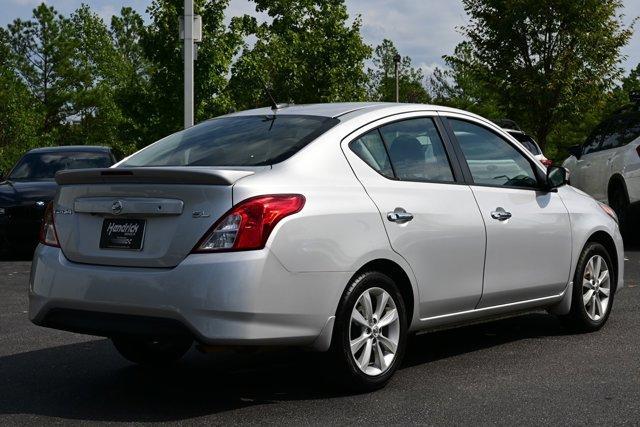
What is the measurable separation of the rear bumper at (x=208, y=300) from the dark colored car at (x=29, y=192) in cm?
896

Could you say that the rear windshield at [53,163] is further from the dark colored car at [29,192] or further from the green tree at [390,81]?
the green tree at [390,81]

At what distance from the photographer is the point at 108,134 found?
2921 inches

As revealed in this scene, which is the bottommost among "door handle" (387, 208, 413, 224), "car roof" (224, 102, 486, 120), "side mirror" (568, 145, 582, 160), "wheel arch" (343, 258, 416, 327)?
"wheel arch" (343, 258, 416, 327)

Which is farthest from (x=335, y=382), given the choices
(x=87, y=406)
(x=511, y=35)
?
(x=511, y=35)

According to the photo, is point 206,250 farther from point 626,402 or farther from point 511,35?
point 511,35

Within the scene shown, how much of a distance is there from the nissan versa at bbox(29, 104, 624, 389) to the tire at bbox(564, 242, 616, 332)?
433 mm

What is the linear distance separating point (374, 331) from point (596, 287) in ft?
8.54

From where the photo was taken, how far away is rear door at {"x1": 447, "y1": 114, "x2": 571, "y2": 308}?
676 centimetres

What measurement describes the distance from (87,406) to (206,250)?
1099 mm

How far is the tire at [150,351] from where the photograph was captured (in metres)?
6.66

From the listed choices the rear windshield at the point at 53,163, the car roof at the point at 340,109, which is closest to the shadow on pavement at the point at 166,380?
the car roof at the point at 340,109

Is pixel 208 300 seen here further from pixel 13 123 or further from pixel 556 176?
pixel 13 123

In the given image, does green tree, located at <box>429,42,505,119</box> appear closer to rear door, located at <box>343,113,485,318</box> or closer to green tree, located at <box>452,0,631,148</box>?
green tree, located at <box>452,0,631,148</box>

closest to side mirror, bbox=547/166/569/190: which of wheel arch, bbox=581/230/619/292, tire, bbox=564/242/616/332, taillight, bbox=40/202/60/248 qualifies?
tire, bbox=564/242/616/332
